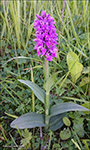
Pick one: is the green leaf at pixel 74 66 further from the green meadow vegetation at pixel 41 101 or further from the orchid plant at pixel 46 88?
the orchid plant at pixel 46 88

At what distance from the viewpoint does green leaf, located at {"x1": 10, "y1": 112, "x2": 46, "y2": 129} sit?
3.76 feet

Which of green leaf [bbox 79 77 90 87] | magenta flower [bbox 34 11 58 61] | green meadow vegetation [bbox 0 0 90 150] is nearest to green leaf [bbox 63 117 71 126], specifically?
green meadow vegetation [bbox 0 0 90 150]

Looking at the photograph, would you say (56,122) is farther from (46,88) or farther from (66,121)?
(46,88)

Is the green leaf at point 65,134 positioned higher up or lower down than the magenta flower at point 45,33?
lower down

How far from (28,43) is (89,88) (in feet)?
3.56

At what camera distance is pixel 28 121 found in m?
1.20

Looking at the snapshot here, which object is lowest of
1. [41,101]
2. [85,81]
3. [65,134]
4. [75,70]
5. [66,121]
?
[65,134]

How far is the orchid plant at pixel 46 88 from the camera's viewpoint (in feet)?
3.12

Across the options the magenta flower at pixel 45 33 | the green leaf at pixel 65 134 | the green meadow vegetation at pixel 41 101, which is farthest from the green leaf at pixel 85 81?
the magenta flower at pixel 45 33

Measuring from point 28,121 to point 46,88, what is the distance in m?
0.34

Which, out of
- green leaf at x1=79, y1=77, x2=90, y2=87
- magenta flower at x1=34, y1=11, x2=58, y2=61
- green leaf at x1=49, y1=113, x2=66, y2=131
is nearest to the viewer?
magenta flower at x1=34, y1=11, x2=58, y2=61

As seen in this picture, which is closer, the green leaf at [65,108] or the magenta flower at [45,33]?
the magenta flower at [45,33]

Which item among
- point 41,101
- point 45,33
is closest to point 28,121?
point 41,101

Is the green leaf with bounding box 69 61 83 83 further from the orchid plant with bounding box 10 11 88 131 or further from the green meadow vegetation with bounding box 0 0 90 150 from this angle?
the orchid plant with bounding box 10 11 88 131
